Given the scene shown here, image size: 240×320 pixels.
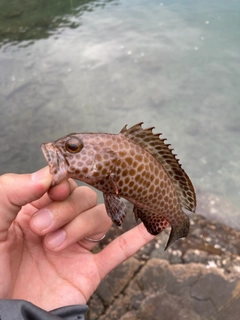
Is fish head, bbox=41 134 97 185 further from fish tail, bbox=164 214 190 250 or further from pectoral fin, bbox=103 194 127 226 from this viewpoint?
fish tail, bbox=164 214 190 250

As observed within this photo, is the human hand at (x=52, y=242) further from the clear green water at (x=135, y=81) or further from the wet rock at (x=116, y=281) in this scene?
the clear green water at (x=135, y=81)

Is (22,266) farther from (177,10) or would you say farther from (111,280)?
(177,10)

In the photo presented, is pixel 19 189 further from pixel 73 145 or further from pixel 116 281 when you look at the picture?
pixel 116 281

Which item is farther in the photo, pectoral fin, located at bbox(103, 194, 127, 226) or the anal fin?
the anal fin

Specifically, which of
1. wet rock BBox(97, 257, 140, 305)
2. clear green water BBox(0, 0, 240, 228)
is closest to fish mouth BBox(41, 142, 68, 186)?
wet rock BBox(97, 257, 140, 305)

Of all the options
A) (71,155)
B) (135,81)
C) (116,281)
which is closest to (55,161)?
(71,155)

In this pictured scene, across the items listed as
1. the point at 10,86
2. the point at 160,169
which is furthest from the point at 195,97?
the point at 160,169

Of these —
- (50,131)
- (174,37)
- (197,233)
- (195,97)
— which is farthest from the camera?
(174,37)
